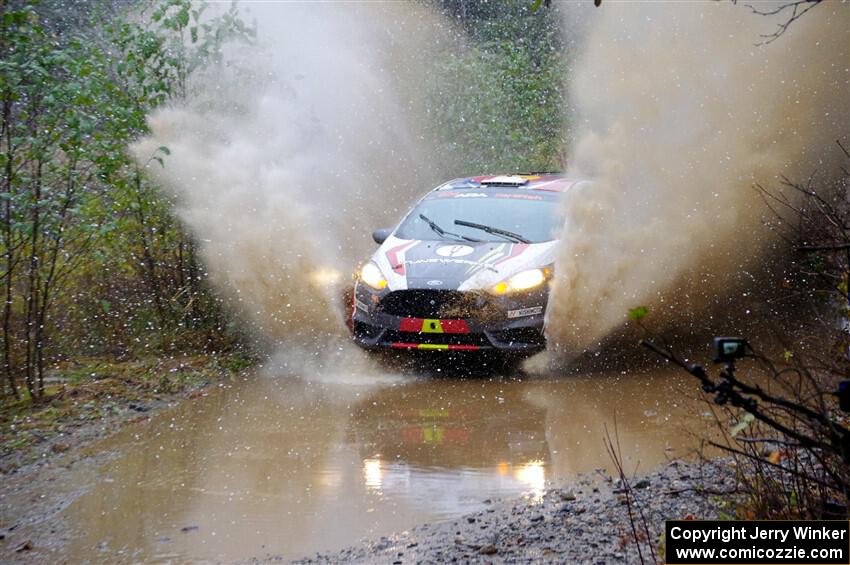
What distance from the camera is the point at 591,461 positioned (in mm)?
6363

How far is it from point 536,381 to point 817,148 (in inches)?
181

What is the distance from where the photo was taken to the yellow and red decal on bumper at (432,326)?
8742 mm

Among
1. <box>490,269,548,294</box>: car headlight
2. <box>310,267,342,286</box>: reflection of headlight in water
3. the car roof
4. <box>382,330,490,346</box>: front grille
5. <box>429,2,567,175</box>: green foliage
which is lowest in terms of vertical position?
<box>382,330,490,346</box>: front grille

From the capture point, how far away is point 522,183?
1065cm

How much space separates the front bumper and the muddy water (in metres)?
0.37

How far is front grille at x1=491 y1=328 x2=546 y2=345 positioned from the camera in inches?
343

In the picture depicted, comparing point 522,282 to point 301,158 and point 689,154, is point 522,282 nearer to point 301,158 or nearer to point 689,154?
point 689,154

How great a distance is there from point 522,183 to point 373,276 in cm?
229

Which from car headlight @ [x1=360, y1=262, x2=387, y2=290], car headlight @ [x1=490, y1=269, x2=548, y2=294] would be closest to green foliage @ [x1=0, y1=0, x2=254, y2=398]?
car headlight @ [x1=360, y1=262, x2=387, y2=290]

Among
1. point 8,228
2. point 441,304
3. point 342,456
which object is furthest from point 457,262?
point 8,228

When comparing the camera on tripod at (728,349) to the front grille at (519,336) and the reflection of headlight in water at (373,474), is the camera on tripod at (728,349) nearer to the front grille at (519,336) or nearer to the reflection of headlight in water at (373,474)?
the reflection of headlight in water at (373,474)

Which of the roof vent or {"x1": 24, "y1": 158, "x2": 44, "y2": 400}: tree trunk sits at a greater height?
the roof vent

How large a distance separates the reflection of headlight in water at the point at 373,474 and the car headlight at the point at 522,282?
8.69ft
